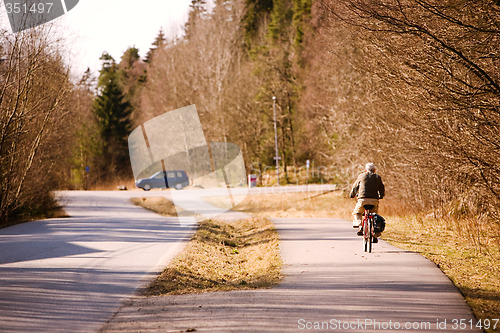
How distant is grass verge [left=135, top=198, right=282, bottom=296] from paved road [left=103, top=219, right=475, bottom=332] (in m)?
0.72

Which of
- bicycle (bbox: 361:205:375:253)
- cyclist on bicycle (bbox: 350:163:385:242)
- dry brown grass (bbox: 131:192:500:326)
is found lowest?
dry brown grass (bbox: 131:192:500:326)

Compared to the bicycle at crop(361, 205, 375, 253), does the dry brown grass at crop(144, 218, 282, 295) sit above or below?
below

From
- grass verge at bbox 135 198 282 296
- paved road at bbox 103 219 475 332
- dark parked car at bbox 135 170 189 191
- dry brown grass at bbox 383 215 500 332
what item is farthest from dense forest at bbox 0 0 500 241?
dark parked car at bbox 135 170 189 191

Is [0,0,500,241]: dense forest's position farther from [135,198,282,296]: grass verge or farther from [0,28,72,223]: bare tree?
[135,198,282,296]: grass verge

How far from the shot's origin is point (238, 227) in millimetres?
22797

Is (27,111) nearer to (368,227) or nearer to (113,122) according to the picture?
(368,227)

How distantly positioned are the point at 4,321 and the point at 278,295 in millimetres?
3702

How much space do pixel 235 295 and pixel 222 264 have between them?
4.87 meters

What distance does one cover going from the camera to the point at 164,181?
4853cm

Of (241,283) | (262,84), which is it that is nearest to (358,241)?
(241,283)

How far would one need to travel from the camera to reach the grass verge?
9.70 m

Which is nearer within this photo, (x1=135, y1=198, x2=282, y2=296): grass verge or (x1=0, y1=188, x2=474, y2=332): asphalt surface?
(x1=0, y1=188, x2=474, y2=332): asphalt surface

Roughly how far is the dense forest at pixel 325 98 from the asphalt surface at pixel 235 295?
3.34m

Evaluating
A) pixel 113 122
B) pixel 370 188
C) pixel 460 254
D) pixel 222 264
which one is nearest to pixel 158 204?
pixel 222 264
